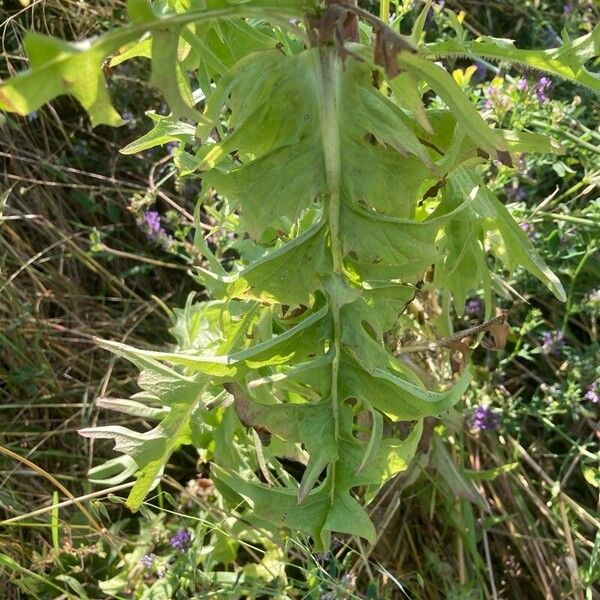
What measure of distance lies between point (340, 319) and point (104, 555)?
30.4 inches

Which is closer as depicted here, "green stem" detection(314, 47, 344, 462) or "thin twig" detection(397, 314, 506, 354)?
"green stem" detection(314, 47, 344, 462)

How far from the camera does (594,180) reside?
4.90 feet

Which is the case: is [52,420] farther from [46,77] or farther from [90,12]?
[46,77]

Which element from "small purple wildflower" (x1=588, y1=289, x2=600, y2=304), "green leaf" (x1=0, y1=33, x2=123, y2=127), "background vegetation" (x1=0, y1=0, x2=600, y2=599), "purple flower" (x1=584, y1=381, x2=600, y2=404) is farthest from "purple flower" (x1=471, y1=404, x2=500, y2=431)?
"green leaf" (x1=0, y1=33, x2=123, y2=127)

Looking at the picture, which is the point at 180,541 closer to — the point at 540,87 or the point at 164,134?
the point at 164,134

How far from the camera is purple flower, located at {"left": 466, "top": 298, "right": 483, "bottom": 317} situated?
1.72 meters

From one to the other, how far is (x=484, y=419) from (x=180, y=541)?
2.05ft

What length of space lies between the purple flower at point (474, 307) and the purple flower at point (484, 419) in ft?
0.75

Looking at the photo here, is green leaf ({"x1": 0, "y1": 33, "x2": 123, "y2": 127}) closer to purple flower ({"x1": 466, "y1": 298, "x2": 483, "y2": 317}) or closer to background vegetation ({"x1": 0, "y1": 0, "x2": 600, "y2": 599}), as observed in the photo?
background vegetation ({"x1": 0, "y1": 0, "x2": 600, "y2": 599})

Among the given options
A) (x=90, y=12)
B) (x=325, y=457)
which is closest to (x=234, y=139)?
(x=325, y=457)

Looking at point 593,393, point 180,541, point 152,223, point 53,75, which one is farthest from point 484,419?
point 53,75

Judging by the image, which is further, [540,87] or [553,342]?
[553,342]

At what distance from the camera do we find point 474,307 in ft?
5.72

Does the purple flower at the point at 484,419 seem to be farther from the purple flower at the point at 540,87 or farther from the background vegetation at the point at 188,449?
the purple flower at the point at 540,87
